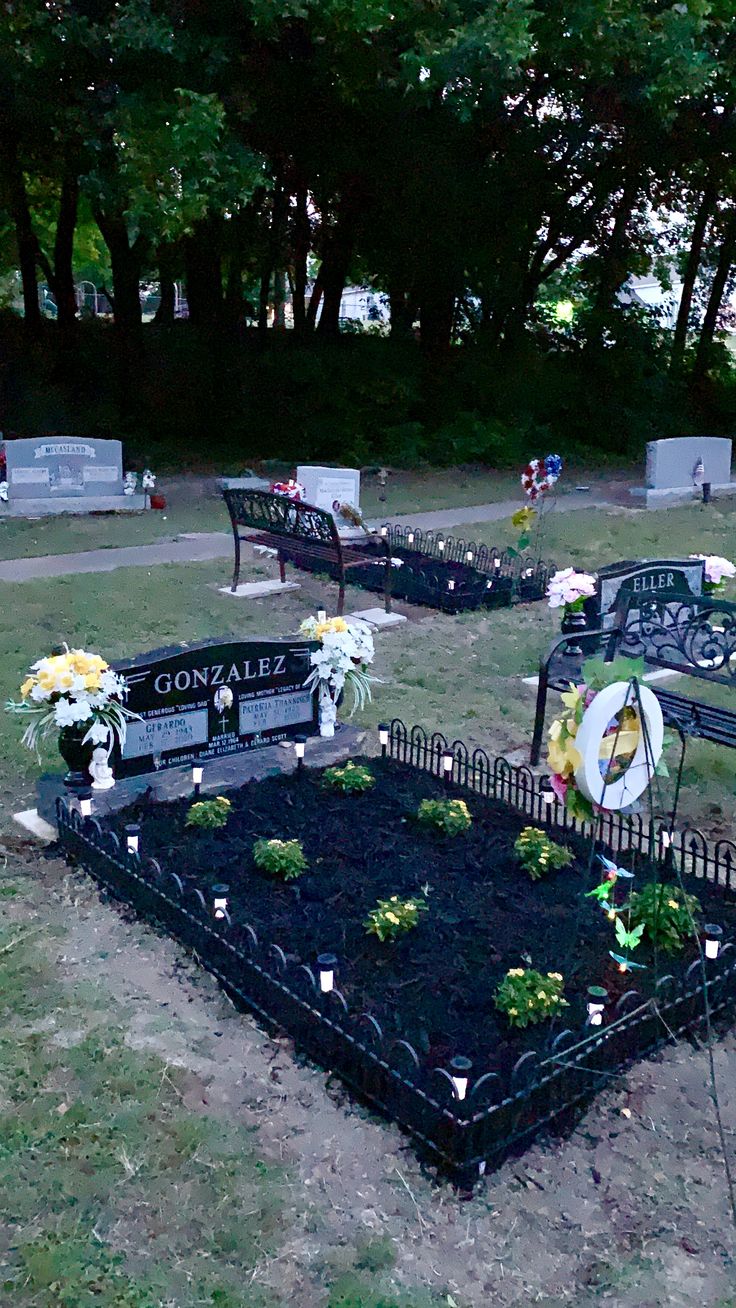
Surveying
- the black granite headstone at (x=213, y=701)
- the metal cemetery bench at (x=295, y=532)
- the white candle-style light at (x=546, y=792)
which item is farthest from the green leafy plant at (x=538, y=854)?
the metal cemetery bench at (x=295, y=532)

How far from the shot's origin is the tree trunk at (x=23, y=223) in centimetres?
2122

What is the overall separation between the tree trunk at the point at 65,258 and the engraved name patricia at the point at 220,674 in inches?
794

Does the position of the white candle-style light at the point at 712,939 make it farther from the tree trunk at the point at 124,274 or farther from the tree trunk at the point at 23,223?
the tree trunk at the point at 124,274

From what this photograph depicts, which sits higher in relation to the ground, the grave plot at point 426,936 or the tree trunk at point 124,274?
the tree trunk at point 124,274

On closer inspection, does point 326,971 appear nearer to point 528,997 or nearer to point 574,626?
point 528,997

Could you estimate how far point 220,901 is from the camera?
203 inches

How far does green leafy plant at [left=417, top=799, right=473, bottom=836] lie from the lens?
6215 millimetres

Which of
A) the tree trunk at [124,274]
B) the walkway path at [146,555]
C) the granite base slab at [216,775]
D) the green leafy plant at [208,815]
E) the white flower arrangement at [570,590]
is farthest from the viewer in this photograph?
the tree trunk at [124,274]

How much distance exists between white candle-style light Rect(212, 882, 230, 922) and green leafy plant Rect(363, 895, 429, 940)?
0.65 metres

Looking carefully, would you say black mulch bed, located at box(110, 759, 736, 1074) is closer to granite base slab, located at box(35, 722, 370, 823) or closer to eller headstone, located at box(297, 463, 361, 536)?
granite base slab, located at box(35, 722, 370, 823)

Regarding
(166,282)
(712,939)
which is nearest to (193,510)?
(712,939)

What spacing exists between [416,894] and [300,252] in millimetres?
23744

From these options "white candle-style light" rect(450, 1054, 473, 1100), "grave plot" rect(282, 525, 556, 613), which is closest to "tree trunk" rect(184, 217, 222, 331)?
"grave plot" rect(282, 525, 556, 613)

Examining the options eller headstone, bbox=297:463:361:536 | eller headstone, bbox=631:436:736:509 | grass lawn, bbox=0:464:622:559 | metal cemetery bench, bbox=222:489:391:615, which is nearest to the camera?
metal cemetery bench, bbox=222:489:391:615
